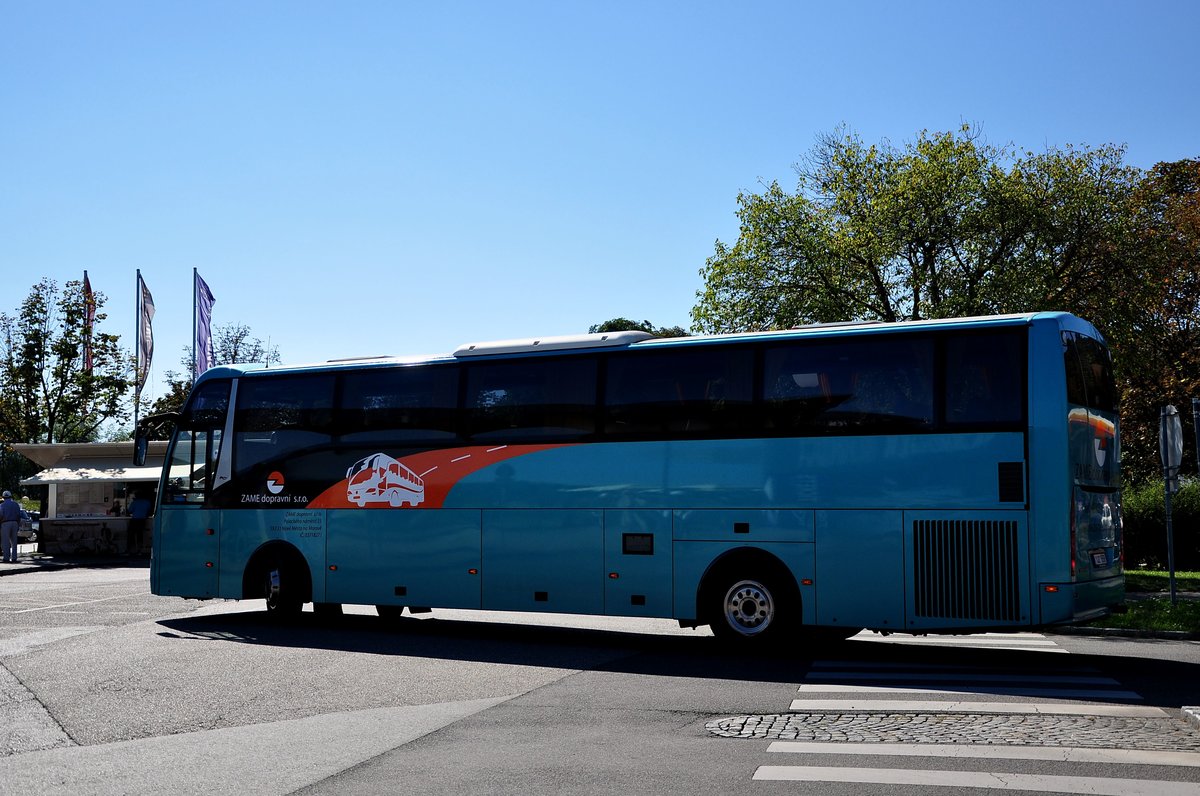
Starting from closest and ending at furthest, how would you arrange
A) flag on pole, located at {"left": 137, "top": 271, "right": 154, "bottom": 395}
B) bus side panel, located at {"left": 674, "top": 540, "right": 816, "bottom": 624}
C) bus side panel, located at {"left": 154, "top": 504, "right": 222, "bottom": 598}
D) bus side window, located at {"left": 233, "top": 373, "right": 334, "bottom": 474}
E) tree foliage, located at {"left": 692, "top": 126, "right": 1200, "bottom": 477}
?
bus side panel, located at {"left": 674, "top": 540, "right": 816, "bottom": 624}, bus side window, located at {"left": 233, "top": 373, "right": 334, "bottom": 474}, bus side panel, located at {"left": 154, "top": 504, "right": 222, "bottom": 598}, tree foliage, located at {"left": 692, "top": 126, "right": 1200, "bottom": 477}, flag on pole, located at {"left": 137, "top": 271, "right": 154, "bottom": 395}

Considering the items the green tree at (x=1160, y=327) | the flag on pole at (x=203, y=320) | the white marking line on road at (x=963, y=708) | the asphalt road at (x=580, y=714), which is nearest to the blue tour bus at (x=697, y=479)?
the asphalt road at (x=580, y=714)

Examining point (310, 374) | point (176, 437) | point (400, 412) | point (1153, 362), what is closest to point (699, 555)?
point (400, 412)

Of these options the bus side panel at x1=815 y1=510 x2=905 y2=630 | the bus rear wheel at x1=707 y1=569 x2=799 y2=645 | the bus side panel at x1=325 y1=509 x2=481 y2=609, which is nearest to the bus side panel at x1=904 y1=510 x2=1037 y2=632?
the bus side panel at x1=815 y1=510 x2=905 y2=630

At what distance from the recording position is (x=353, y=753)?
8.07m

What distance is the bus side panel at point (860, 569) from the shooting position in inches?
505

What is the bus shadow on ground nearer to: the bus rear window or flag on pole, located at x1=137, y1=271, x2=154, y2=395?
the bus rear window

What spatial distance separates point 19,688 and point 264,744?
4.16m

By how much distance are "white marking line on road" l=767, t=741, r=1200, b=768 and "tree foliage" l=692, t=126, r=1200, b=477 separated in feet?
72.5

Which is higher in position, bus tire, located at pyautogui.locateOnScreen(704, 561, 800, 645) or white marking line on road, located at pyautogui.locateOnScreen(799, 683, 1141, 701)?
bus tire, located at pyautogui.locateOnScreen(704, 561, 800, 645)

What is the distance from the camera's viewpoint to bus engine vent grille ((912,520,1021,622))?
1218 centimetres

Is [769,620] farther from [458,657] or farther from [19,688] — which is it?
[19,688]

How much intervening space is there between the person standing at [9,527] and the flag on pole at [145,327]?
929 cm

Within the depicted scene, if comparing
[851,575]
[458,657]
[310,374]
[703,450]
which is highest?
[310,374]

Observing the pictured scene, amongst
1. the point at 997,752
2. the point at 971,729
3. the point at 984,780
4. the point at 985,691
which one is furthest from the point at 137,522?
the point at 984,780
